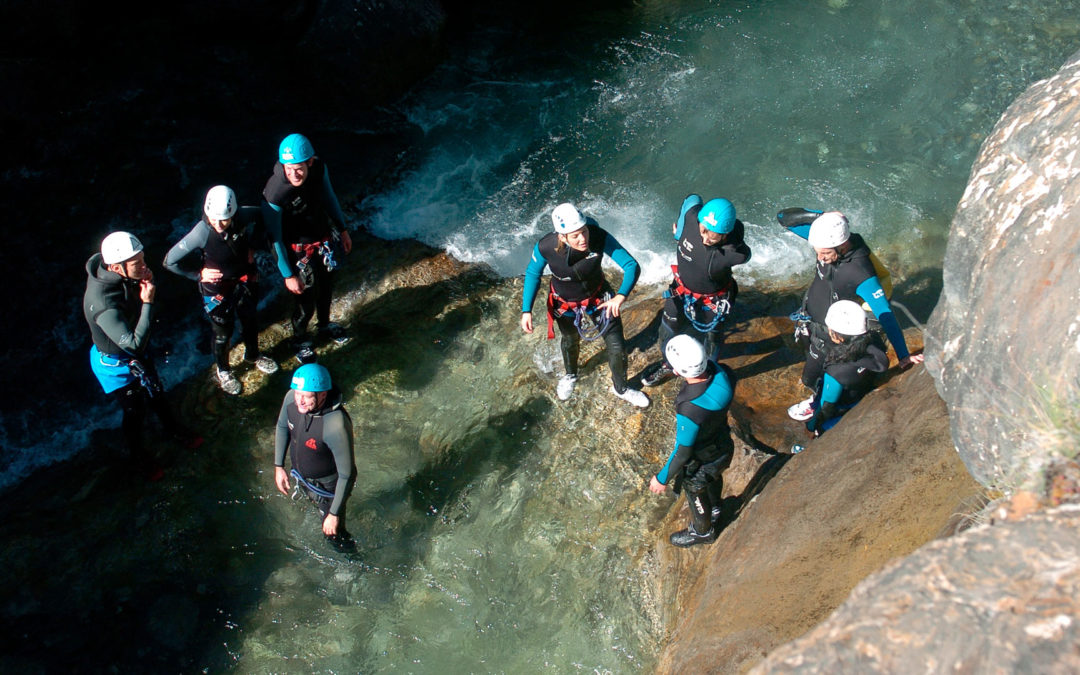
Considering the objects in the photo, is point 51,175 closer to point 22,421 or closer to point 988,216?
point 22,421

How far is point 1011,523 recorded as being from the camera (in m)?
2.90

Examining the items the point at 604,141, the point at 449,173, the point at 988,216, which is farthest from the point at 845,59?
the point at 988,216

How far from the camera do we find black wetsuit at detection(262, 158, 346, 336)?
6.50 metres

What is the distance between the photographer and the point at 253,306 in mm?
6984

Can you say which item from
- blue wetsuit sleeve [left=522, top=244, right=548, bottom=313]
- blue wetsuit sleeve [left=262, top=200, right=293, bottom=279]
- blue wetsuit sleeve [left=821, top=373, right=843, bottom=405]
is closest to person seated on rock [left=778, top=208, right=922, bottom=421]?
blue wetsuit sleeve [left=821, top=373, right=843, bottom=405]

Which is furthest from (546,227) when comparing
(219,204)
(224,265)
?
(219,204)

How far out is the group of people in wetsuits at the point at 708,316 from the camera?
5000mm

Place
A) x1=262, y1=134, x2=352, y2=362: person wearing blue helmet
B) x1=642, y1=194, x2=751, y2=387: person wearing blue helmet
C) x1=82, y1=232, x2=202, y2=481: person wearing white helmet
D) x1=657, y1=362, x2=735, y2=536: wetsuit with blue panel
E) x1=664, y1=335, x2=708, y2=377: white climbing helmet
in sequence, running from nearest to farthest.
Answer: x1=664, y1=335, x2=708, y2=377: white climbing helmet < x1=657, y1=362, x2=735, y2=536: wetsuit with blue panel < x1=82, y1=232, x2=202, y2=481: person wearing white helmet < x1=642, y1=194, x2=751, y2=387: person wearing blue helmet < x1=262, y1=134, x2=352, y2=362: person wearing blue helmet

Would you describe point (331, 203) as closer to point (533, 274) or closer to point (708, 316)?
point (533, 274)

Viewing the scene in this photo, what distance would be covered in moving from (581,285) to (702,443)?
1.68m

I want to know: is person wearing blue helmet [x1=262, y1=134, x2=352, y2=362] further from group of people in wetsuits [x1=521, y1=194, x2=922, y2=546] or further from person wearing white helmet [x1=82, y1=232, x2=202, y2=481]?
group of people in wetsuits [x1=521, y1=194, x2=922, y2=546]

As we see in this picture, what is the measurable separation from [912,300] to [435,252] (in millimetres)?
5146

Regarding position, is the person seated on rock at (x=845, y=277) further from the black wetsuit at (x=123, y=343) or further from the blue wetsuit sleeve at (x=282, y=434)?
the black wetsuit at (x=123, y=343)

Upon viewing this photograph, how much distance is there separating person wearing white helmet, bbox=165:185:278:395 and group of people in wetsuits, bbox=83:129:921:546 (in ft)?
0.04
